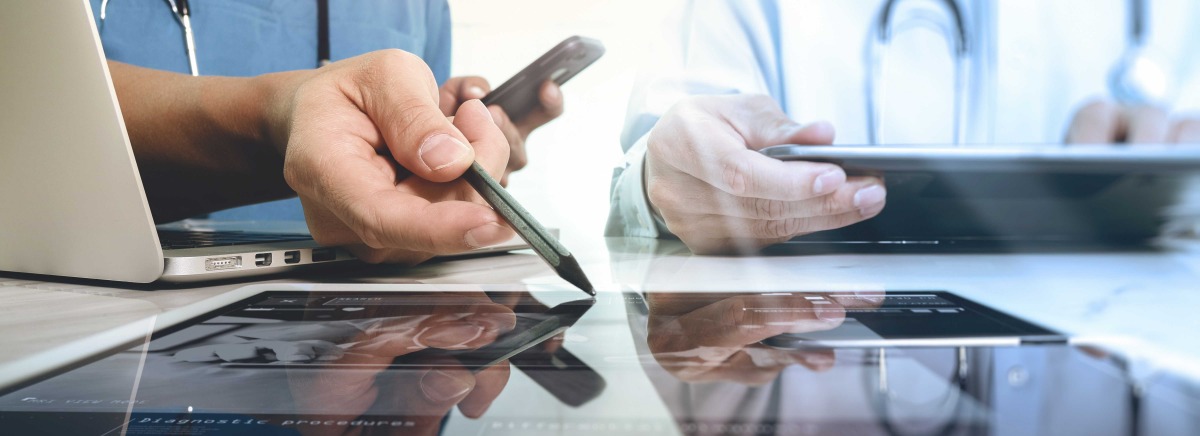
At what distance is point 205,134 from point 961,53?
31.1 inches

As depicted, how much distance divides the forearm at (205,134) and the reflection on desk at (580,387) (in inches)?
9.5

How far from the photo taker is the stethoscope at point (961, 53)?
676mm

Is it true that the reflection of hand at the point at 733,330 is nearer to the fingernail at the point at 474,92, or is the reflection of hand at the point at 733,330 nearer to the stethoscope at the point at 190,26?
the fingernail at the point at 474,92

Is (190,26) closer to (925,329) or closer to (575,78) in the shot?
(575,78)

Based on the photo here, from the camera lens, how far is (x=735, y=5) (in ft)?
2.70

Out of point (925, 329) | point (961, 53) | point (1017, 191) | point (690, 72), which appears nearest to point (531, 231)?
point (925, 329)

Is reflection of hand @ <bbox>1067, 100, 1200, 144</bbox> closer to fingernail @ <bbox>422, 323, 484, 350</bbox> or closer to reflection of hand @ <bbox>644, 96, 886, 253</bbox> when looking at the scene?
reflection of hand @ <bbox>644, 96, 886, 253</bbox>

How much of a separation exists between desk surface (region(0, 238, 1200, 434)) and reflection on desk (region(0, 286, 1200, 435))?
21 millimetres

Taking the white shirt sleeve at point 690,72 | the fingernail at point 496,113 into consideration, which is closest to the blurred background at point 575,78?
the white shirt sleeve at point 690,72

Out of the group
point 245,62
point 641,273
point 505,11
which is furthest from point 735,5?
point 245,62

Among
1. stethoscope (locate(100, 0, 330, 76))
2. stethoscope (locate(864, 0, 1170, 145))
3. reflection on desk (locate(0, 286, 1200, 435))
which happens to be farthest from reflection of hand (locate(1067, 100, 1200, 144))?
stethoscope (locate(100, 0, 330, 76))

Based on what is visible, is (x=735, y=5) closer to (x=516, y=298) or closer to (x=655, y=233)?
(x=655, y=233)

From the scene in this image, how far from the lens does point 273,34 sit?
91 cm

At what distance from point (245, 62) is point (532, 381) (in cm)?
91
